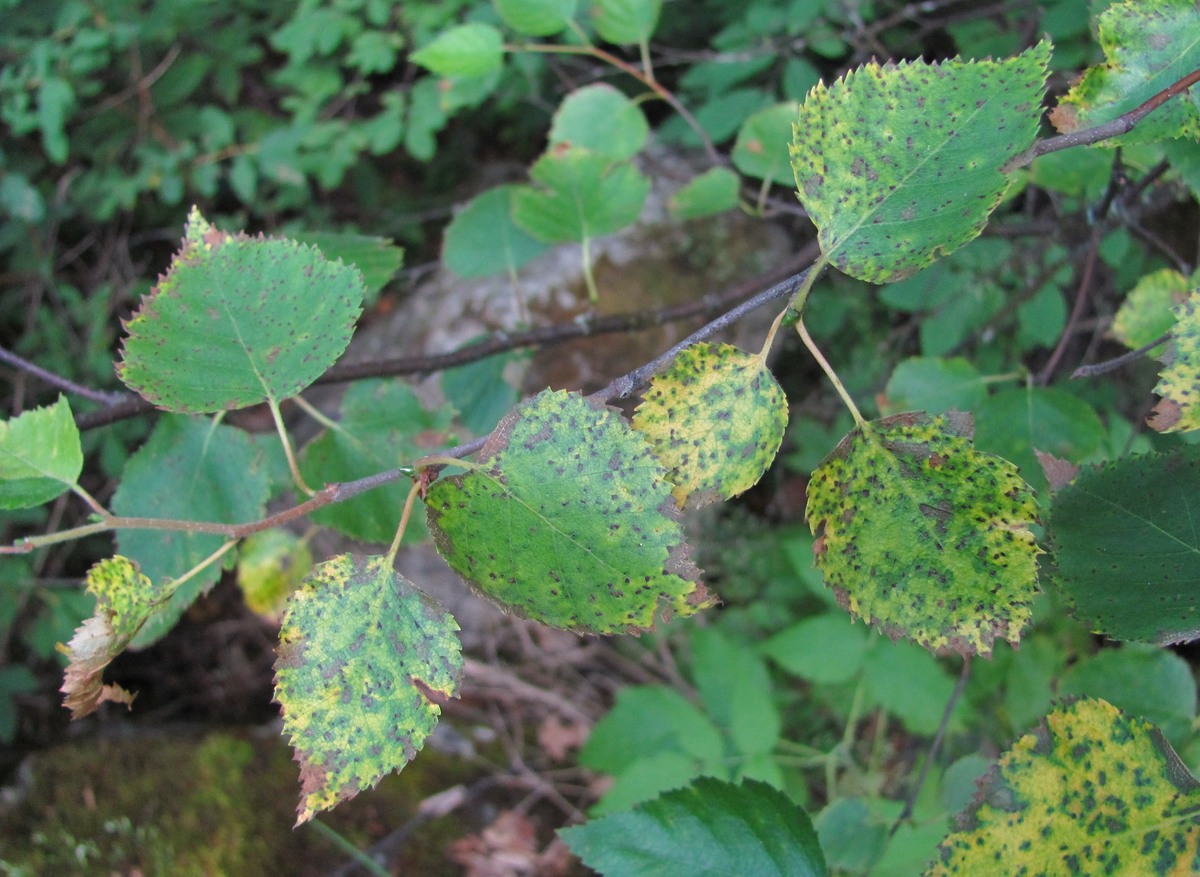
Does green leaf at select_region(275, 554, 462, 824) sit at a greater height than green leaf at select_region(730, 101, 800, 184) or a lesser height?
lesser

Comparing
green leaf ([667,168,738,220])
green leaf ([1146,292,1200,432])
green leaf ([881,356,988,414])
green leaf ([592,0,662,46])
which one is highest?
green leaf ([592,0,662,46])

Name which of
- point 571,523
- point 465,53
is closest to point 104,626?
point 571,523

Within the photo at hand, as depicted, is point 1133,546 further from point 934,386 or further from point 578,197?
point 578,197

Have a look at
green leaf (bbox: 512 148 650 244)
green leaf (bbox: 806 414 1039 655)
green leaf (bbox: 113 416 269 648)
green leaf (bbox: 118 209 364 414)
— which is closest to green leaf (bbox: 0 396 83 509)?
green leaf (bbox: 118 209 364 414)

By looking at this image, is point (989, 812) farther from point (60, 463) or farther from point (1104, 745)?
point (60, 463)

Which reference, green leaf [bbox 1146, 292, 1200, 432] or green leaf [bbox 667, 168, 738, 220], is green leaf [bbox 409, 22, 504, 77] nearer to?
green leaf [bbox 667, 168, 738, 220]

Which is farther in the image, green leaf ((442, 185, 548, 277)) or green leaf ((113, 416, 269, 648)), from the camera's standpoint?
green leaf ((442, 185, 548, 277))

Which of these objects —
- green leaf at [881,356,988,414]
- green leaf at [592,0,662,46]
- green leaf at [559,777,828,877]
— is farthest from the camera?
green leaf at [592,0,662,46]

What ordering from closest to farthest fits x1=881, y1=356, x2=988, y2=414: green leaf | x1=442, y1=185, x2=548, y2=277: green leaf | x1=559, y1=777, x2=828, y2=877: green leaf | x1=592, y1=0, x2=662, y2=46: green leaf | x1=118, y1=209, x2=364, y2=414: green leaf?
1. x1=118, y1=209, x2=364, y2=414: green leaf
2. x1=559, y1=777, x2=828, y2=877: green leaf
3. x1=881, y1=356, x2=988, y2=414: green leaf
4. x1=592, y1=0, x2=662, y2=46: green leaf
5. x1=442, y1=185, x2=548, y2=277: green leaf
